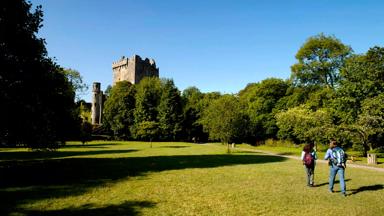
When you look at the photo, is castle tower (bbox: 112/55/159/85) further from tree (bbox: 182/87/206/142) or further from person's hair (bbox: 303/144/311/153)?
person's hair (bbox: 303/144/311/153)

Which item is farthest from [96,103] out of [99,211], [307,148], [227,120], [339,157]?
[99,211]

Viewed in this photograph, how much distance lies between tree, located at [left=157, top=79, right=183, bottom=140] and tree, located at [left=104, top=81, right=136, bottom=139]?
23.1ft

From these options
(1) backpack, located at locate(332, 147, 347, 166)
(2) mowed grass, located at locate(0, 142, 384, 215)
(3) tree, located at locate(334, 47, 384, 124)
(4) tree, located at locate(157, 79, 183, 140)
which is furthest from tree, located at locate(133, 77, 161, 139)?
(1) backpack, located at locate(332, 147, 347, 166)

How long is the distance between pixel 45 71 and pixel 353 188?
57.5 feet

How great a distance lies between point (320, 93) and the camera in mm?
52375

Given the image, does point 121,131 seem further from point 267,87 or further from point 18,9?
point 18,9

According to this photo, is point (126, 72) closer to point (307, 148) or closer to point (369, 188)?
point (307, 148)

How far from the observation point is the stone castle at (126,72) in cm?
9981

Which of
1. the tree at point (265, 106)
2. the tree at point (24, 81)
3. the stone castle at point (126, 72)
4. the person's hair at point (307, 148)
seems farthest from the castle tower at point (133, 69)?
the person's hair at point (307, 148)

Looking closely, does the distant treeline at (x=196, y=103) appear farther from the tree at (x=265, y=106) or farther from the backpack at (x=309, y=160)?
the backpack at (x=309, y=160)

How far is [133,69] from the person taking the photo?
10850cm

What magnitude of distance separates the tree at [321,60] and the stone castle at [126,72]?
61602 mm

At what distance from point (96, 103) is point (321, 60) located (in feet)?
218

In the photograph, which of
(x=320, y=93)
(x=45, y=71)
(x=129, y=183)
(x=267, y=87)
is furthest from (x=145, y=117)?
(x=129, y=183)
